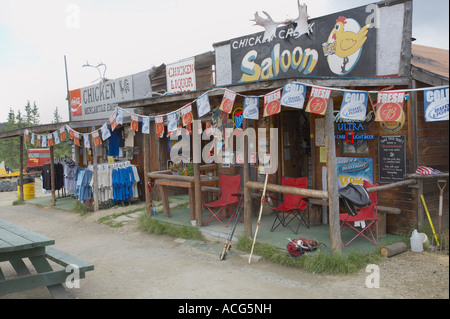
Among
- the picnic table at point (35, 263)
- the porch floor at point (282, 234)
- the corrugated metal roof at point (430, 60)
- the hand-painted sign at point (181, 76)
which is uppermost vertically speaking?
the hand-painted sign at point (181, 76)

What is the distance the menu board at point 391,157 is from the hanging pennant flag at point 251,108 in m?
2.14

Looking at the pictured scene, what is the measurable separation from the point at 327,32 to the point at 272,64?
1502 millimetres

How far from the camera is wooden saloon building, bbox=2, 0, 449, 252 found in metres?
5.43

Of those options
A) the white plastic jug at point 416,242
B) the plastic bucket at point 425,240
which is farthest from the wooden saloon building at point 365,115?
the white plastic jug at point 416,242

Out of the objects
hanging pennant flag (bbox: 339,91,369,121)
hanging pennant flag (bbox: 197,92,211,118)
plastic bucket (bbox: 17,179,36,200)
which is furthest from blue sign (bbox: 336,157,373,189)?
plastic bucket (bbox: 17,179,36,200)

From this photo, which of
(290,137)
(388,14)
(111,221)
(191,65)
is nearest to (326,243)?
(290,137)

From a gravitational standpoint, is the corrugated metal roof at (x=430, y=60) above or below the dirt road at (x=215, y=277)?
above

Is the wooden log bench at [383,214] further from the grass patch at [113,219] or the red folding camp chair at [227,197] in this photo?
the grass patch at [113,219]

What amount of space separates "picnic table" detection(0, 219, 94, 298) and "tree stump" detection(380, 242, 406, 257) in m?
3.97

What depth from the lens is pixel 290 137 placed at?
850 centimetres

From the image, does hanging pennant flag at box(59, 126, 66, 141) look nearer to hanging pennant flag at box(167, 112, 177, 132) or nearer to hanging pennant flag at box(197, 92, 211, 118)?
hanging pennant flag at box(167, 112, 177, 132)

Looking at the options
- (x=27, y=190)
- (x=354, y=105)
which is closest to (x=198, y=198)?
(x=354, y=105)

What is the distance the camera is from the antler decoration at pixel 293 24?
7645 millimetres
